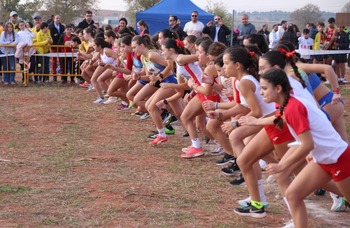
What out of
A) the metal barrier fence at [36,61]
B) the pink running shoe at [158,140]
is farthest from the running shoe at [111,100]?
the pink running shoe at [158,140]

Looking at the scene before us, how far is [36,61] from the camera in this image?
1880 centimetres

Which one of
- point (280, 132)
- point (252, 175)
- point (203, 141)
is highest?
point (280, 132)

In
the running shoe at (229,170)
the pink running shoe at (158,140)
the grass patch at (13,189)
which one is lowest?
the pink running shoe at (158,140)

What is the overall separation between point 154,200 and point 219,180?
128cm

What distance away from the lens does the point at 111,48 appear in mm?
14406

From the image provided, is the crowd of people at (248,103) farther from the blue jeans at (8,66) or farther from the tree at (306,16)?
the tree at (306,16)

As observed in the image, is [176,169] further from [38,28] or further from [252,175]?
[38,28]

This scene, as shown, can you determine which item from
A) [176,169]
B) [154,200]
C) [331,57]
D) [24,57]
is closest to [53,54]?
[24,57]

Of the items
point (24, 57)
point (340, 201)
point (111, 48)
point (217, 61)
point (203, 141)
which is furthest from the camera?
point (24, 57)

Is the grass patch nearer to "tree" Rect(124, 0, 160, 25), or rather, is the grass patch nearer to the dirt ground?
the dirt ground

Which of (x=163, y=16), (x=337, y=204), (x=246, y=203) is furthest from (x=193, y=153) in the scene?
(x=163, y=16)

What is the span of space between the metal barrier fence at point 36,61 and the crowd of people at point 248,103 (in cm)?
301

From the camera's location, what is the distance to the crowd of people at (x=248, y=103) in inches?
198

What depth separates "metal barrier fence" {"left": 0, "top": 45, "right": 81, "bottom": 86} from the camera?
60.1 feet
